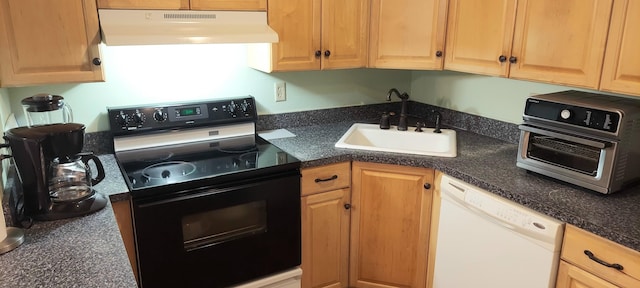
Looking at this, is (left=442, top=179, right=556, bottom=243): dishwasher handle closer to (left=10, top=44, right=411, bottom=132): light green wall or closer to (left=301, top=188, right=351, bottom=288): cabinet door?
(left=301, top=188, right=351, bottom=288): cabinet door

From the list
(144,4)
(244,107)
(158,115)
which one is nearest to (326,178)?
(244,107)

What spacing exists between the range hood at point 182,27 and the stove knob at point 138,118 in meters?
0.47

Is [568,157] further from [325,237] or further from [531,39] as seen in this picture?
[325,237]

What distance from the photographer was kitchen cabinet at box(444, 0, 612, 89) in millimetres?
1666

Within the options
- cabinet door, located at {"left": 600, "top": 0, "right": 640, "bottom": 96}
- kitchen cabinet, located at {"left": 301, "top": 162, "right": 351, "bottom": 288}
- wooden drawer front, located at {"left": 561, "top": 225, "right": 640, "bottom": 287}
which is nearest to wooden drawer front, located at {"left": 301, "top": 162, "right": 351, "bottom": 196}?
kitchen cabinet, located at {"left": 301, "top": 162, "right": 351, "bottom": 288}

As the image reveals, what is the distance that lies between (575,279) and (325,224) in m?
1.10

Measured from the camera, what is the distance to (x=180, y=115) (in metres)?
2.29

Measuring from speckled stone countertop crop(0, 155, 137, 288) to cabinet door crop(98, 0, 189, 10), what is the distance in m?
0.86

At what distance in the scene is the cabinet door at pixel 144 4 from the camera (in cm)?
182

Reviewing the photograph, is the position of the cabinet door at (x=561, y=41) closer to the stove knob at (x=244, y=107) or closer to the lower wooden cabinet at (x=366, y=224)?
the lower wooden cabinet at (x=366, y=224)

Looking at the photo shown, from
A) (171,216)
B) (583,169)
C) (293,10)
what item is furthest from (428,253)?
(293,10)

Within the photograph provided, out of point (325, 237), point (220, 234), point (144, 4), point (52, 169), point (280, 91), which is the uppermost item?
point (144, 4)

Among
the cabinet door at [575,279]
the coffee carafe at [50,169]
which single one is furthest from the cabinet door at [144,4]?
the cabinet door at [575,279]

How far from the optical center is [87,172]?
1612mm
